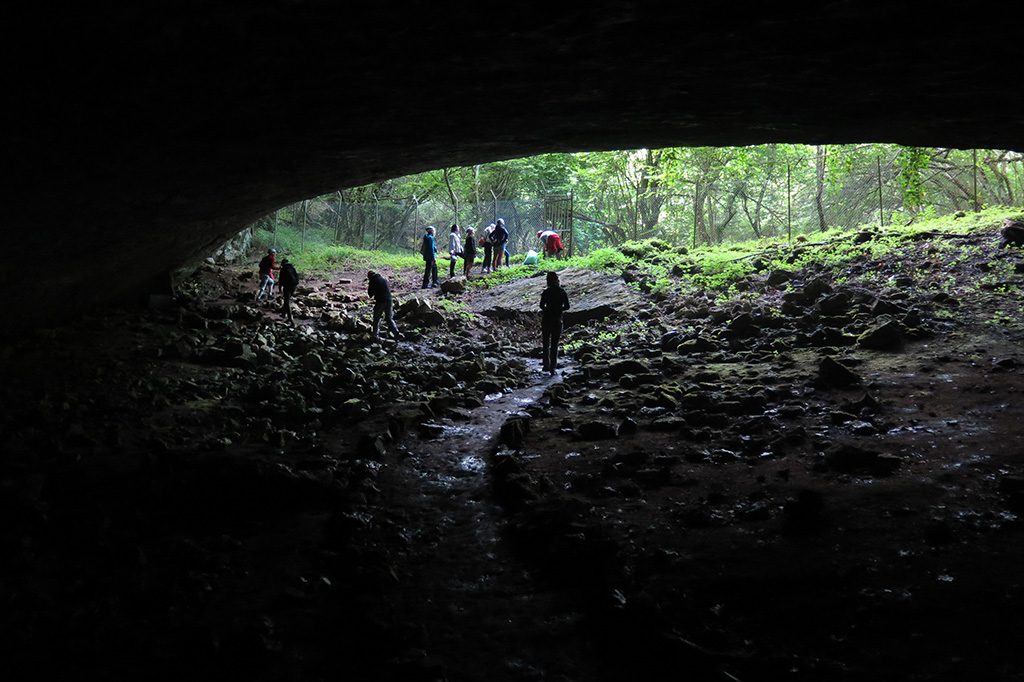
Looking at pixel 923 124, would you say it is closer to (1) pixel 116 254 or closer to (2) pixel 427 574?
(2) pixel 427 574

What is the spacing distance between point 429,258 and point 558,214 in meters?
8.79

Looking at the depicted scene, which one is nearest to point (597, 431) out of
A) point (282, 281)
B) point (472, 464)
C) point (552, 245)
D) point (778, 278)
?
point (472, 464)

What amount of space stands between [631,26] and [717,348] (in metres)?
6.86

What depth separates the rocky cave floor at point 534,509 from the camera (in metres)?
3.36

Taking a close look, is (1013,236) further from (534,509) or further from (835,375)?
(534,509)

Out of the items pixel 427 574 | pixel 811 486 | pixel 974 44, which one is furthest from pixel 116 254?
pixel 974 44

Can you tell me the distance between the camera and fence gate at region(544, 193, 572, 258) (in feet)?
80.4

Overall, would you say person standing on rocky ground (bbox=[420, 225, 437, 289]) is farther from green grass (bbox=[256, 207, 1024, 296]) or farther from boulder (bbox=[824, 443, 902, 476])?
boulder (bbox=[824, 443, 902, 476])

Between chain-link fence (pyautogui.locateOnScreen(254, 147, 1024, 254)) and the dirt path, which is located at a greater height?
chain-link fence (pyautogui.locateOnScreen(254, 147, 1024, 254))

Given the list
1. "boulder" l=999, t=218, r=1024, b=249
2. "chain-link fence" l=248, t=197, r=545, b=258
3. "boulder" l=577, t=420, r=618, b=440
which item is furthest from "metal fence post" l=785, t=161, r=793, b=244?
"boulder" l=577, t=420, r=618, b=440

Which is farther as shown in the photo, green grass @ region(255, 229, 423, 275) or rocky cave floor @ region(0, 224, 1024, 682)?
green grass @ region(255, 229, 423, 275)

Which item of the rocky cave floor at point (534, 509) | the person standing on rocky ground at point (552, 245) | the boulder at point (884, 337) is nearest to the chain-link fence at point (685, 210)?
the person standing on rocky ground at point (552, 245)

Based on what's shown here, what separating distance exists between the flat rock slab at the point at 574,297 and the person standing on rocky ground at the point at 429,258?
211cm

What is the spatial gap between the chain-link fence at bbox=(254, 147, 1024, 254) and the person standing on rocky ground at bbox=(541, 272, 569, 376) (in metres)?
11.9
